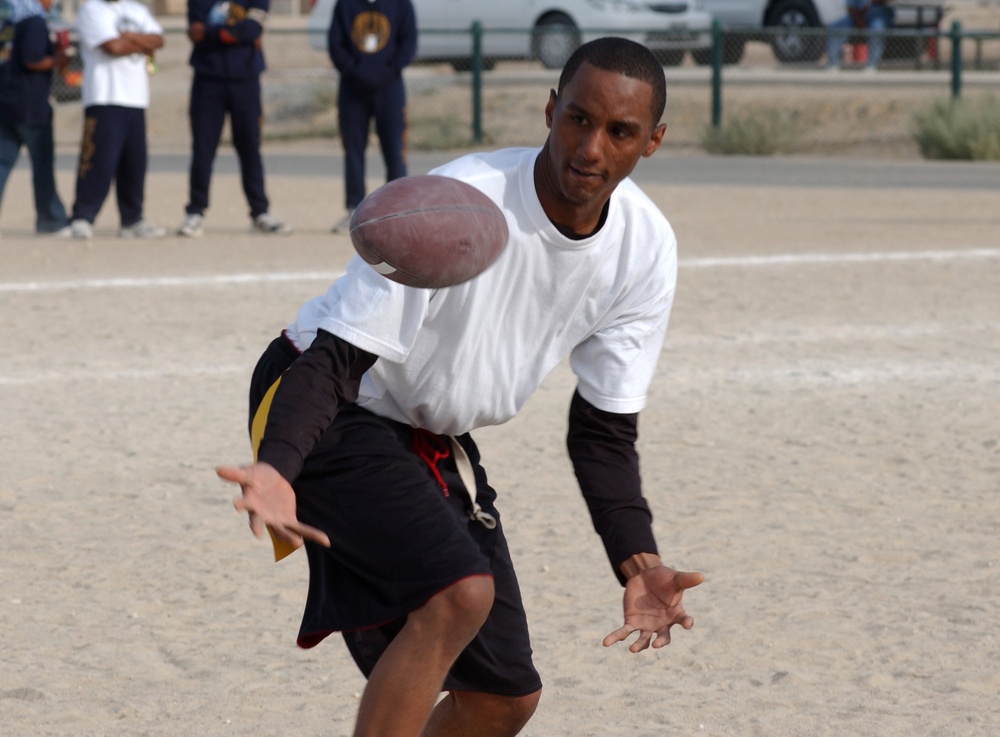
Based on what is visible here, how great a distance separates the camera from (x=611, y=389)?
3568 mm

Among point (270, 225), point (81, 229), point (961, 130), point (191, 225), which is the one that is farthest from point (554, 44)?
point (81, 229)

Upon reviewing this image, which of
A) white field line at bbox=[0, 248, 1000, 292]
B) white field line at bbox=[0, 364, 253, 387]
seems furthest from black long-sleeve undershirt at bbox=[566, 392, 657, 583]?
white field line at bbox=[0, 248, 1000, 292]

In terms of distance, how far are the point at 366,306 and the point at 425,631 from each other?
60cm

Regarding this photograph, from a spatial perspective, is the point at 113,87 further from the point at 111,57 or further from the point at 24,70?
the point at 24,70

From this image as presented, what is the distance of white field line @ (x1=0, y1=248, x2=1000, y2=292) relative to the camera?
10398 millimetres

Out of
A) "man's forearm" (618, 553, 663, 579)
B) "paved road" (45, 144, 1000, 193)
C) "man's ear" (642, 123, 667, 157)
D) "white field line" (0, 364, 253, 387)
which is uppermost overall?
"man's ear" (642, 123, 667, 157)

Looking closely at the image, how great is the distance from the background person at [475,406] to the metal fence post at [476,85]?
1915 cm

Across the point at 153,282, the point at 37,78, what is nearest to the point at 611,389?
the point at 153,282

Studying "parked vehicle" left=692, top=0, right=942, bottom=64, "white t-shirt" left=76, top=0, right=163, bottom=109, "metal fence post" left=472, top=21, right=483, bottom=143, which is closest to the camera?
"white t-shirt" left=76, top=0, right=163, bottom=109

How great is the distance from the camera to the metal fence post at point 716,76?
21.7 metres

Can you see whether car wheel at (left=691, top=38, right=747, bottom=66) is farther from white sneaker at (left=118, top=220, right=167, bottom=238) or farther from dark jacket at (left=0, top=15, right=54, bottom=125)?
dark jacket at (left=0, top=15, right=54, bottom=125)

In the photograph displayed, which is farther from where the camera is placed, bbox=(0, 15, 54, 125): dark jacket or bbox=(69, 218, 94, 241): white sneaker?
bbox=(69, 218, 94, 241): white sneaker

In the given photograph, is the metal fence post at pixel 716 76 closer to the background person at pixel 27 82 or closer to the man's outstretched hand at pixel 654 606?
the background person at pixel 27 82

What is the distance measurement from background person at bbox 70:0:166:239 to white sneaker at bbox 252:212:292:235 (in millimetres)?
982
